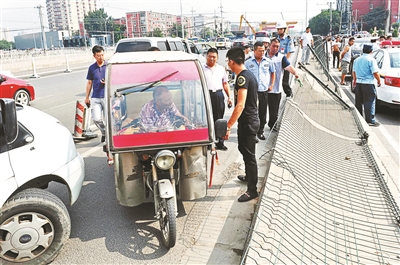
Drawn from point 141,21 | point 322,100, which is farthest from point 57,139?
point 141,21

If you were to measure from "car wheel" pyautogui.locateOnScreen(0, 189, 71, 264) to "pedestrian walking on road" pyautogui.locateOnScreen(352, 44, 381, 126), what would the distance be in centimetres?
750

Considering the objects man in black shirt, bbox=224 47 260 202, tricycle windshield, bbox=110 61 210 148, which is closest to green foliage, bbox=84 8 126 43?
man in black shirt, bbox=224 47 260 202

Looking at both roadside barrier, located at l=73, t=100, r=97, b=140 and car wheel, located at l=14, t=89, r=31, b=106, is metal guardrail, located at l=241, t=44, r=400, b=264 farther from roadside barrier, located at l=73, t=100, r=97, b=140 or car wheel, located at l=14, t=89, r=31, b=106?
car wheel, located at l=14, t=89, r=31, b=106

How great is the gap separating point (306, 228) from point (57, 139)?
289 centimetres

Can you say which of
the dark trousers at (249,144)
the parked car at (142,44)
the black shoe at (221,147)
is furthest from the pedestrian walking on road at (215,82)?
the parked car at (142,44)

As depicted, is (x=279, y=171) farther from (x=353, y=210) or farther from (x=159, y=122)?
(x=159, y=122)

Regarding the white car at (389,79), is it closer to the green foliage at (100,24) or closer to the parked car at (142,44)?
the parked car at (142,44)

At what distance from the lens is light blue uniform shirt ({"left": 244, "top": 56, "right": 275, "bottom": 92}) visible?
270 inches

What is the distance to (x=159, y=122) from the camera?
164 inches

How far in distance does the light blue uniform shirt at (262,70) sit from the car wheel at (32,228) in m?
4.39

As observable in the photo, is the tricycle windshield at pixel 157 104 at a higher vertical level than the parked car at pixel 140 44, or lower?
lower

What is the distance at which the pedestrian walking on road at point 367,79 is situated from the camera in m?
8.60

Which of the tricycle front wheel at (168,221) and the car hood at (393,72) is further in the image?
the car hood at (393,72)

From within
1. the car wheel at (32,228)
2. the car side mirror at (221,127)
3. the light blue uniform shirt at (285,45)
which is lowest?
the car wheel at (32,228)
